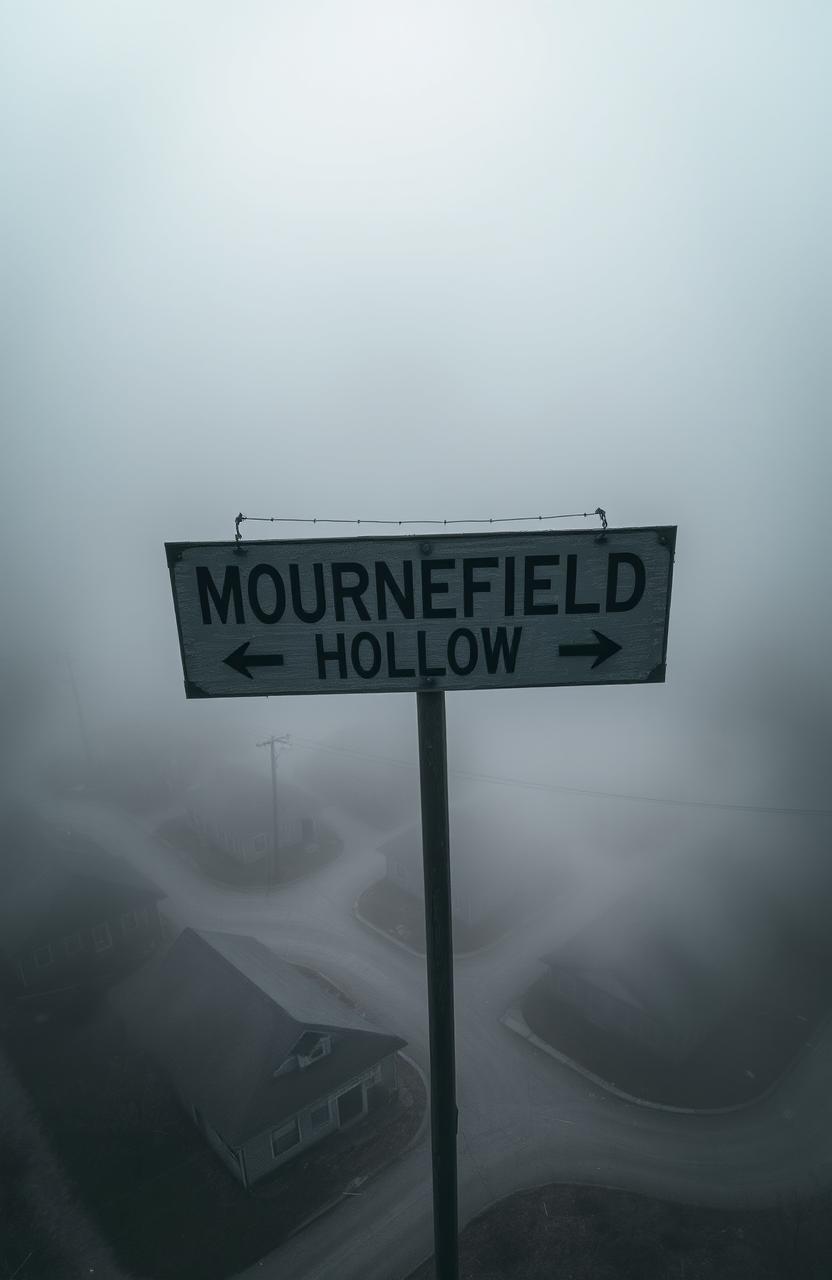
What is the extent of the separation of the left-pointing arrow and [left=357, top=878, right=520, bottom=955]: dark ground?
1028 inches

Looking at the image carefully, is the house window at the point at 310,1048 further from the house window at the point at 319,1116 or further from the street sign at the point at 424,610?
the street sign at the point at 424,610

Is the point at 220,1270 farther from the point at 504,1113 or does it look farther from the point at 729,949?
the point at 729,949

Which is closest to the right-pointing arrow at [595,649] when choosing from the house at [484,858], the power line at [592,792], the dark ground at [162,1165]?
the dark ground at [162,1165]

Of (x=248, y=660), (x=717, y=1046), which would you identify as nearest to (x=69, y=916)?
(x=717, y=1046)

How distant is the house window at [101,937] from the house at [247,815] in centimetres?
775

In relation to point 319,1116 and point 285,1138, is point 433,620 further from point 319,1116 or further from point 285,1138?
point 319,1116

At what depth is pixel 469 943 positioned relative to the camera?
2819 cm

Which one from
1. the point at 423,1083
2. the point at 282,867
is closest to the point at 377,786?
the point at 282,867

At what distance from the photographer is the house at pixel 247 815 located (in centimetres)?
3491

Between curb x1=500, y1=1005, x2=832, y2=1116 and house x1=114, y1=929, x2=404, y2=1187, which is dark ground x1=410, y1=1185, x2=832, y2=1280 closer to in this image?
curb x1=500, y1=1005, x2=832, y2=1116

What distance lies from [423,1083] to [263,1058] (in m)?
5.52

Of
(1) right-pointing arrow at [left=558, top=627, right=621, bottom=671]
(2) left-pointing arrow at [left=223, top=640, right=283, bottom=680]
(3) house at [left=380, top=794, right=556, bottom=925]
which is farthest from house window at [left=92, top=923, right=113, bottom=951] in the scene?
(1) right-pointing arrow at [left=558, top=627, right=621, bottom=671]

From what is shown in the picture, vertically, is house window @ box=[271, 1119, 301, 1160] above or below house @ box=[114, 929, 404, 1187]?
below

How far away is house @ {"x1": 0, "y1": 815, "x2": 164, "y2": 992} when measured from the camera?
26000mm
